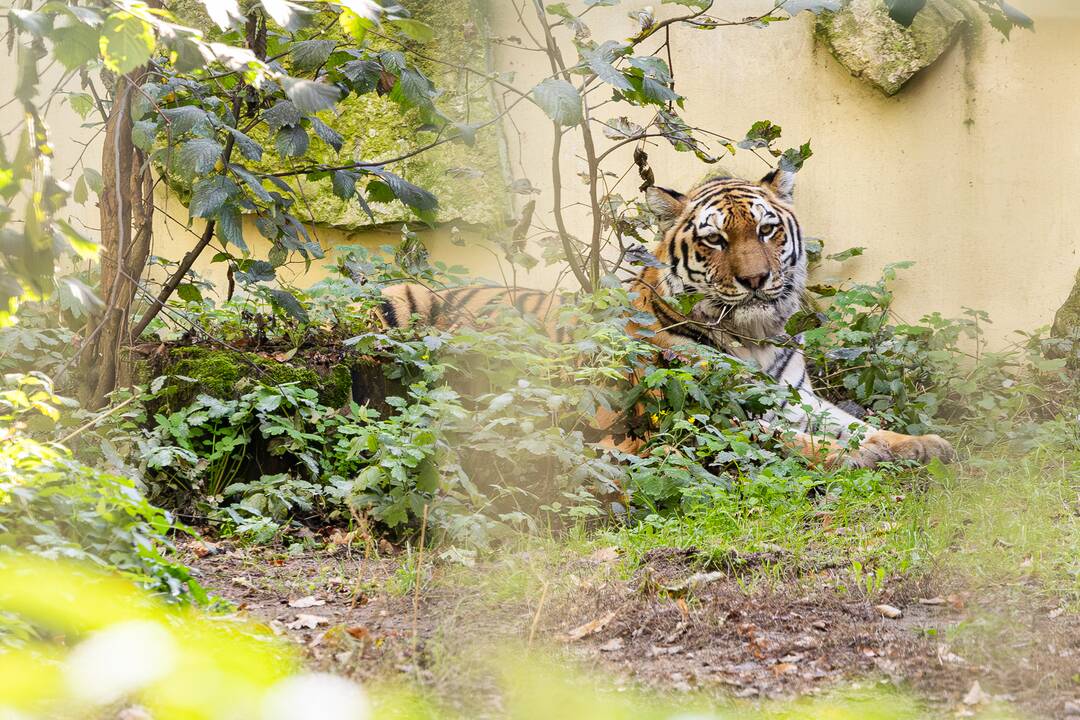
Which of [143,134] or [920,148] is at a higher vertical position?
[920,148]

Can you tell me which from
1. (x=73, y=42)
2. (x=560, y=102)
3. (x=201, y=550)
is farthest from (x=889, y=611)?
(x=73, y=42)

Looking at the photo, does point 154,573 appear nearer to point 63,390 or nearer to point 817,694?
point 817,694

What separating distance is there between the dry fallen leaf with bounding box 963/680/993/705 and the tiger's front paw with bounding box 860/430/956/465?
2334 millimetres

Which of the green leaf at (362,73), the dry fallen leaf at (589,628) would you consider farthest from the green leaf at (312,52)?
the dry fallen leaf at (589,628)

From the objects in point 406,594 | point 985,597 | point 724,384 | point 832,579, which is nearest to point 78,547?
point 406,594

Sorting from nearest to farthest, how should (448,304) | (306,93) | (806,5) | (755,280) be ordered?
(306,93) → (806,5) → (755,280) → (448,304)

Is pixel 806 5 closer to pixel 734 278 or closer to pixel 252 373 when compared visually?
pixel 734 278

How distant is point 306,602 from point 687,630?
42.6 inches

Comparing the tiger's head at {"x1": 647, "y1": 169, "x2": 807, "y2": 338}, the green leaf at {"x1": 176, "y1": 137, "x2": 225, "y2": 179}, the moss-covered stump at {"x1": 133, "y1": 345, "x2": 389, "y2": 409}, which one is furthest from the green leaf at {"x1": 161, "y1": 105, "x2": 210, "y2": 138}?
the tiger's head at {"x1": 647, "y1": 169, "x2": 807, "y2": 338}

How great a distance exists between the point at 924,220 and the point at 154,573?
17.6 ft

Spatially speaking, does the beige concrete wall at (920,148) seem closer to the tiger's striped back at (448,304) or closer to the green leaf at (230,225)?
the tiger's striped back at (448,304)

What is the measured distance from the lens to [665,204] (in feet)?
17.2

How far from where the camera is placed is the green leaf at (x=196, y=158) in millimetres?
3271

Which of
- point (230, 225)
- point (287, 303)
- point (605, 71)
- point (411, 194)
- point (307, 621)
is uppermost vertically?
point (605, 71)
